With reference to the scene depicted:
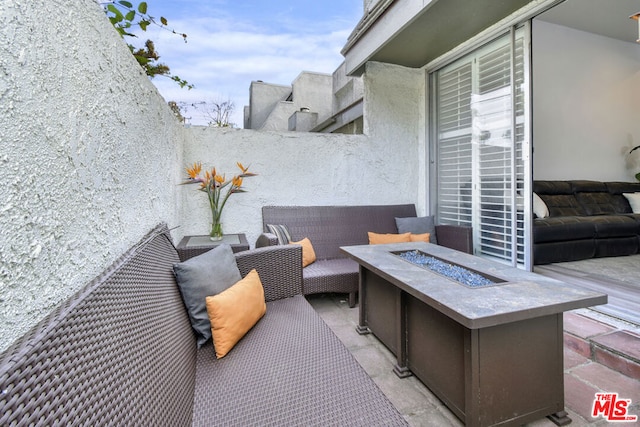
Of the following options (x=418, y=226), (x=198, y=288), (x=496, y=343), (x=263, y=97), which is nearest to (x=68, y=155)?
(x=198, y=288)

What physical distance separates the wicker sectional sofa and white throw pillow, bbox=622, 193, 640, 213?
561 cm

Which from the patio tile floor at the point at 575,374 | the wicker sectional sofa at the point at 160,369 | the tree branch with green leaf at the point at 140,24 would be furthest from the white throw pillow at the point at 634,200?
the tree branch with green leaf at the point at 140,24

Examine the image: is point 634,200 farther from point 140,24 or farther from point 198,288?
point 140,24

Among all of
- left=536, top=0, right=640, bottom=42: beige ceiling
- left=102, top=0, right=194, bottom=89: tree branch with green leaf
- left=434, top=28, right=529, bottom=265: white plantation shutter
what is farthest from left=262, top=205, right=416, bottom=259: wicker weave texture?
left=536, top=0, right=640, bottom=42: beige ceiling

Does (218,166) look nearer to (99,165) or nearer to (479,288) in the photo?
(99,165)

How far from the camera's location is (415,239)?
3340 millimetres

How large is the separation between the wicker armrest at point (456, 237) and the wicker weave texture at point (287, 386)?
224 cm

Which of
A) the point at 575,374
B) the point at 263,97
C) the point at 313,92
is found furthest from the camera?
the point at 263,97

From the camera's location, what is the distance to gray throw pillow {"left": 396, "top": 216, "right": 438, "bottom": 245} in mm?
3582

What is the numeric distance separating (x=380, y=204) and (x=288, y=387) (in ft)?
10.5

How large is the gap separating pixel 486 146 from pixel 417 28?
1411 millimetres

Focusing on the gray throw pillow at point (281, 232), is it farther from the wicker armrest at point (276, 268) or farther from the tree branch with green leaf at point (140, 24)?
the tree branch with green leaf at point (140, 24)

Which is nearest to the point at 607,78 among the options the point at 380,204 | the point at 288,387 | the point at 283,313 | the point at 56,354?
the point at 380,204

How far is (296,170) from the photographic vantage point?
3.79 meters
